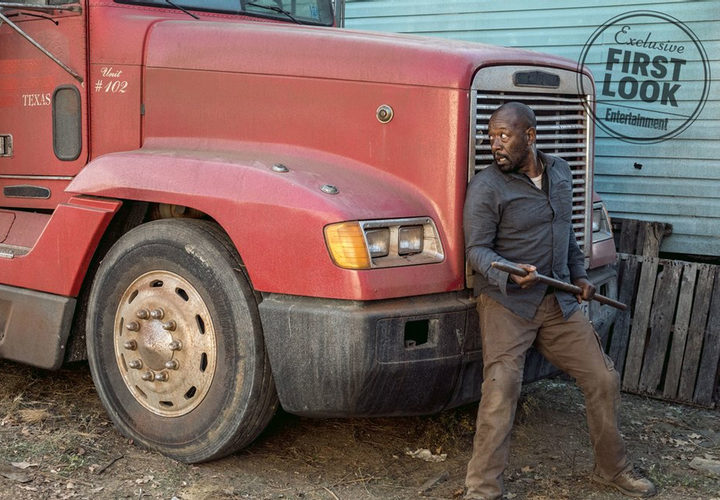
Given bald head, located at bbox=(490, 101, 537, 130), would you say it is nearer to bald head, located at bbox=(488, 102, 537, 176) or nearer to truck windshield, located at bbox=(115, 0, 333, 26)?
bald head, located at bbox=(488, 102, 537, 176)

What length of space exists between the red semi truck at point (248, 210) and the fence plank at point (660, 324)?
47.3 inches

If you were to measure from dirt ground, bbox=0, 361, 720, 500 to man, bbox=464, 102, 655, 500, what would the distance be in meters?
0.40

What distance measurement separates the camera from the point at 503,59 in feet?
14.2

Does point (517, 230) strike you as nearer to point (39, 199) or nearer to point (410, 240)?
point (410, 240)

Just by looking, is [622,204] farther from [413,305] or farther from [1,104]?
[1,104]

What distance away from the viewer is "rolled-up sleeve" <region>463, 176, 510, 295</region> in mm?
4008

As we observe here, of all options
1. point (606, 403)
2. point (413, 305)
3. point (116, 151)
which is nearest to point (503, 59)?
point (413, 305)

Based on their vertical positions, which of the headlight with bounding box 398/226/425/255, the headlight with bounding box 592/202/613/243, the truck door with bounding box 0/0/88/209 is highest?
the truck door with bounding box 0/0/88/209

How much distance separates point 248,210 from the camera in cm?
414

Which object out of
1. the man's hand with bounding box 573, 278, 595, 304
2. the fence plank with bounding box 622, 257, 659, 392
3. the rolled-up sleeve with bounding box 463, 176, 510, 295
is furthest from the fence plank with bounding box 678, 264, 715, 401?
the rolled-up sleeve with bounding box 463, 176, 510, 295

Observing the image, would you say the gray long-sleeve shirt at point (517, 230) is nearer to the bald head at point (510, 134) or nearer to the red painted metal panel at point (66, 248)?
the bald head at point (510, 134)

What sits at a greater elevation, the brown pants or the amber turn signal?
the amber turn signal

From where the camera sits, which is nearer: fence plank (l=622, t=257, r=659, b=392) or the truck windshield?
the truck windshield

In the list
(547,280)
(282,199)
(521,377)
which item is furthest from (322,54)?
(521,377)
